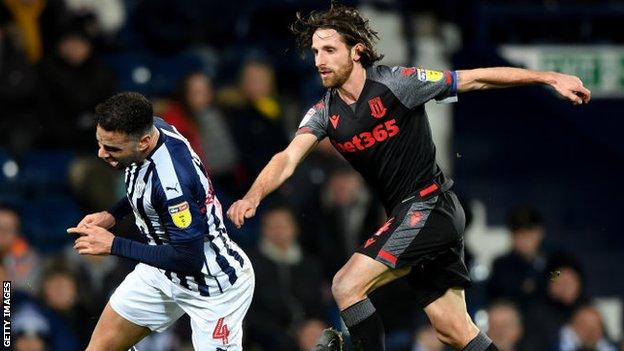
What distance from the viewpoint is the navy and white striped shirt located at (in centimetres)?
756

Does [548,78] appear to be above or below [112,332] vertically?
above

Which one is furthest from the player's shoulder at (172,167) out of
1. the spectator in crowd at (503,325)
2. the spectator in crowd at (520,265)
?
the spectator in crowd at (520,265)

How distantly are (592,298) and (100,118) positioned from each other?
6757 mm

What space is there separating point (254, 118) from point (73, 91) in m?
1.47

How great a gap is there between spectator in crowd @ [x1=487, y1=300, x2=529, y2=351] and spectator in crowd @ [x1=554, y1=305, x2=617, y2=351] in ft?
1.59

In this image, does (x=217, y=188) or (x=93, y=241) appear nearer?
(x=93, y=241)

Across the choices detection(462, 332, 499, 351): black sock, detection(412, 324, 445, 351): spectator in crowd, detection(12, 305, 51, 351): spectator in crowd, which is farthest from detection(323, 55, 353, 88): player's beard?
detection(412, 324, 445, 351): spectator in crowd

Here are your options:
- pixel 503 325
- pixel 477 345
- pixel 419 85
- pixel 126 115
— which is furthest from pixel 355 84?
pixel 503 325

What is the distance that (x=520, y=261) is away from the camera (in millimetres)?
12055

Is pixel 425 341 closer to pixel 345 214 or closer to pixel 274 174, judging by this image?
pixel 345 214

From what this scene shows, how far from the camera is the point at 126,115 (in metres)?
7.47

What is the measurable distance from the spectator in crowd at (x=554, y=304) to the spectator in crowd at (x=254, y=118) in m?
2.36

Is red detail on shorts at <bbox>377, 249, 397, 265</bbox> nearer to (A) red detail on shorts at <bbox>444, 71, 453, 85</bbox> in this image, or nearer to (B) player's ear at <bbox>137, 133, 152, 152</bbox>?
(A) red detail on shorts at <bbox>444, 71, 453, 85</bbox>

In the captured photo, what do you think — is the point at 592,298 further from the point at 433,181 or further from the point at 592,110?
the point at 433,181
